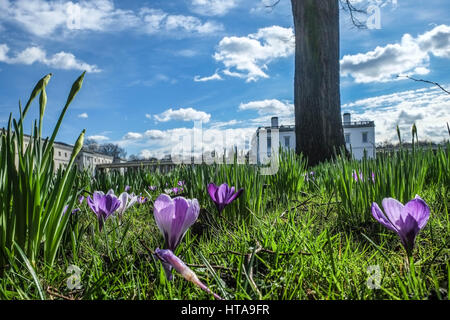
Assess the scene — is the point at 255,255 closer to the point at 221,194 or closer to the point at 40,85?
the point at 221,194

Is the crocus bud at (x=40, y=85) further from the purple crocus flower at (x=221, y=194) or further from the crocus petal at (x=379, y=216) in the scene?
the crocus petal at (x=379, y=216)

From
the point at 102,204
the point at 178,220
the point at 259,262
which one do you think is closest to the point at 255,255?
the point at 259,262

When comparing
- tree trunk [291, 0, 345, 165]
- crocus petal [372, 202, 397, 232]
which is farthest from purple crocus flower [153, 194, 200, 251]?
tree trunk [291, 0, 345, 165]

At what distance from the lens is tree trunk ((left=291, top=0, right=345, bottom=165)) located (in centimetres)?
683

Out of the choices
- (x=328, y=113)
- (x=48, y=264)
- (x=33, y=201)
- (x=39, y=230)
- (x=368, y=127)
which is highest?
(x=368, y=127)

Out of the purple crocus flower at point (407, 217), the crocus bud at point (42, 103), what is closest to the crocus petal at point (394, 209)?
the purple crocus flower at point (407, 217)

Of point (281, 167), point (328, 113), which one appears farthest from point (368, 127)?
point (281, 167)

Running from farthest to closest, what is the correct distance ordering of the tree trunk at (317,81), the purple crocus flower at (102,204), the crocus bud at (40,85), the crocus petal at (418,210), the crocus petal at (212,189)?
the tree trunk at (317,81)
the crocus petal at (212,189)
the purple crocus flower at (102,204)
the crocus bud at (40,85)
the crocus petal at (418,210)

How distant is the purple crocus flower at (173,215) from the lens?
846 mm

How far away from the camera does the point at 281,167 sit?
2.71 m

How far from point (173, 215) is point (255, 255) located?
0.31m

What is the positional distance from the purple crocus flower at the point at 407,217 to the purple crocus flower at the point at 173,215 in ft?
1.68
